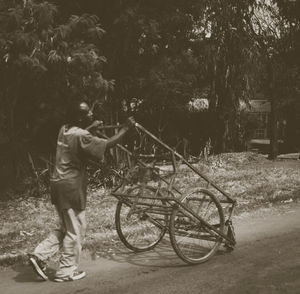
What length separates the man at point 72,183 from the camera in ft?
18.7

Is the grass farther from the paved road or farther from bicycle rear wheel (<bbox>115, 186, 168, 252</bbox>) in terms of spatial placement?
the paved road

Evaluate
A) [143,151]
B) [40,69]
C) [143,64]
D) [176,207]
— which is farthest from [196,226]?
[143,151]

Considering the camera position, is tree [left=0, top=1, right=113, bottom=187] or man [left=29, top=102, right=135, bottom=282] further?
tree [left=0, top=1, right=113, bottom=187]

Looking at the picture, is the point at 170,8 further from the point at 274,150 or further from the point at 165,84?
the point at 274,150

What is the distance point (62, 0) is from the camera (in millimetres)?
12273

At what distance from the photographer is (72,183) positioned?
5719 millimetres

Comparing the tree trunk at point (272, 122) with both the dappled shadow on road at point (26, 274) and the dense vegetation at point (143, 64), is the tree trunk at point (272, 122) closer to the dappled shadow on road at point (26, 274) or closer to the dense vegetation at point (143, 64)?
the dense vegetation at point (143, 64)

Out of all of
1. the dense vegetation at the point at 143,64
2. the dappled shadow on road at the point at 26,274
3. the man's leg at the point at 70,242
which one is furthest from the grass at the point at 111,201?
the dense vegetation at the point at 143,64

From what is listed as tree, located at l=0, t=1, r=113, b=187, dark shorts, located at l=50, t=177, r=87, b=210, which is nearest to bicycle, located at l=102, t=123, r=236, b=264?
dark shorts, located at l=50, t=177, r=87, b=210

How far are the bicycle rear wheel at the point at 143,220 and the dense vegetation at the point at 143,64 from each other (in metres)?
3.94

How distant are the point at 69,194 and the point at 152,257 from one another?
5.14ft

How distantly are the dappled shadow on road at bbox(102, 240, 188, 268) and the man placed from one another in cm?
94

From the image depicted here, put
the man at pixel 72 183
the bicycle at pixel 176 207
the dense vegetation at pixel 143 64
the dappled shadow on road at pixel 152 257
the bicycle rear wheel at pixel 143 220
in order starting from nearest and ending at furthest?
the man at pixel 72 183 → the bicycle at pixel 176 207 → the bicycle rear wheel at pixel 143 220 → the dappled shadow on road at pixel 152 257 → the dense vegetation at pixel 143 64

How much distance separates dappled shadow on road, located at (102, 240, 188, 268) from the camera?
6.47m
